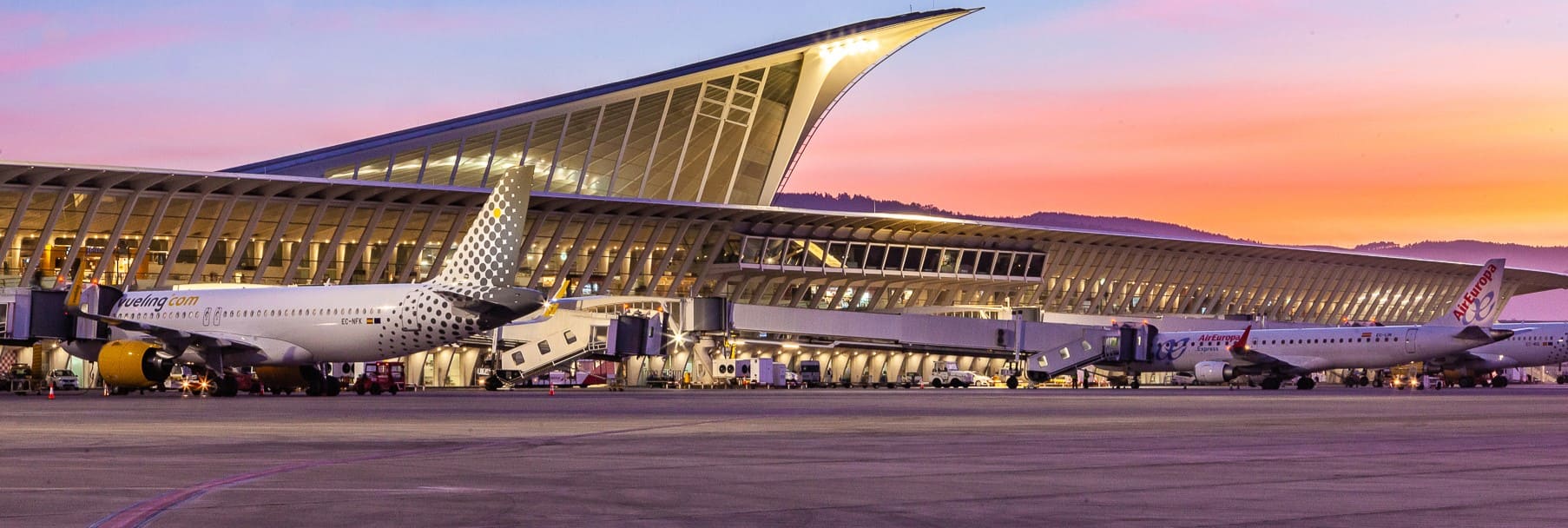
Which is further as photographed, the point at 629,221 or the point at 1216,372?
the point at 629,221

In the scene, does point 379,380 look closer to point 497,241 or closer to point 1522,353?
point 497,241

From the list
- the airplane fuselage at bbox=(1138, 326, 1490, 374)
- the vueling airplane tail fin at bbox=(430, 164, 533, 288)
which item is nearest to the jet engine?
the airplane fuselage at bbox=(1138, 326, 1490, 374)

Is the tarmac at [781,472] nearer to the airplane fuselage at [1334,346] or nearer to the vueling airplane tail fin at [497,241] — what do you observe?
the vueling airplane tail fin at [497,241]

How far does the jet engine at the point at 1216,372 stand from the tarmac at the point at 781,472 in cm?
5474

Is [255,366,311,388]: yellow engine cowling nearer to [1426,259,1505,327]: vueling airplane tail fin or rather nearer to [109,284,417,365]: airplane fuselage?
[109,284,417,365]: airplane fuselage

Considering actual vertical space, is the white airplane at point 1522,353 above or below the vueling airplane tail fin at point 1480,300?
below

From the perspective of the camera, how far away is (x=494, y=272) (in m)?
46.8

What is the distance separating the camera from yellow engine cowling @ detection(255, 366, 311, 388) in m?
51.3

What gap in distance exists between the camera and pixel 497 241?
1844 inches

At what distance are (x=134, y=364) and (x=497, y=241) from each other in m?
10.7

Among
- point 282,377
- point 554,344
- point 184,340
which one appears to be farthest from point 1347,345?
point 184,340

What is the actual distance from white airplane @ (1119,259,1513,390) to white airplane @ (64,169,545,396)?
44.9 metres

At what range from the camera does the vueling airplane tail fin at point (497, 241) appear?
46781mm

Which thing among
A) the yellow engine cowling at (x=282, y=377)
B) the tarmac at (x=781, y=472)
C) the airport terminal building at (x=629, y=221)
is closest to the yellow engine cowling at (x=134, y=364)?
the yellow engine cowling at (x=282, y=377)
